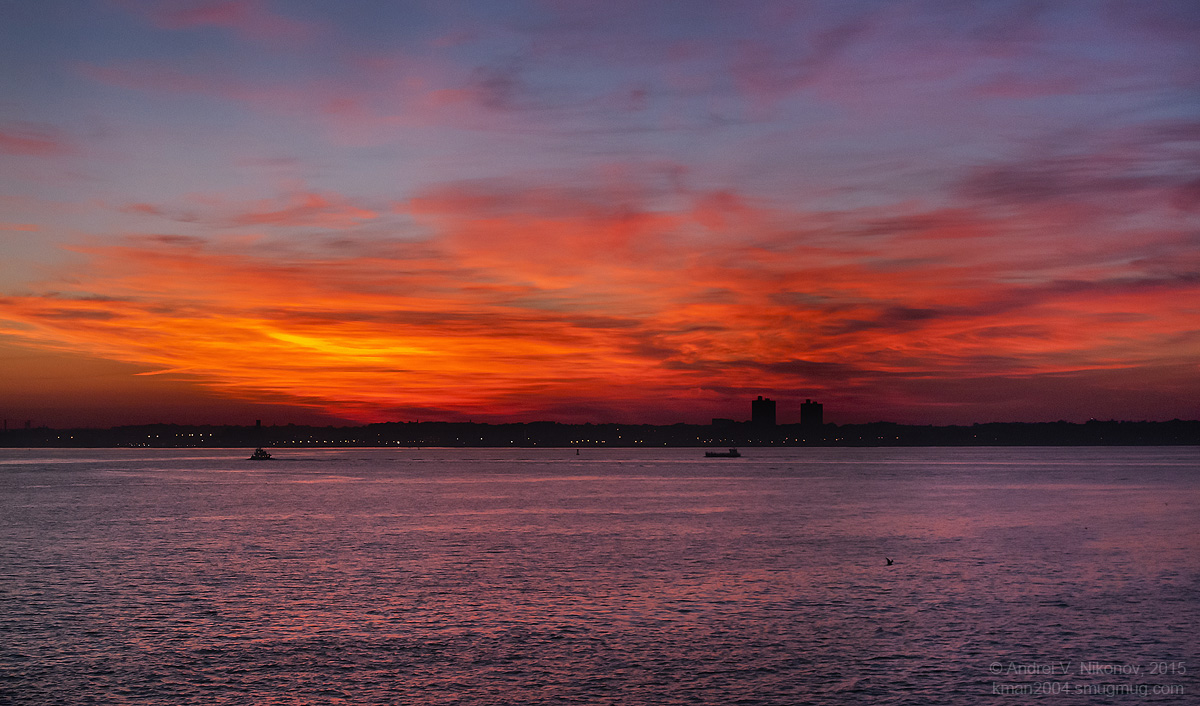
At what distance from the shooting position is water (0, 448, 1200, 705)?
3725cm

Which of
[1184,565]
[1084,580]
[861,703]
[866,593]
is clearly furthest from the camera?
[1184,565]

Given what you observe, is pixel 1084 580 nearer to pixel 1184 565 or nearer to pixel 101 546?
pixel 1184 565

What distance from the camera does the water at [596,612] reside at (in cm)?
3725

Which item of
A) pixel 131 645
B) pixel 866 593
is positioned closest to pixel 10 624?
pixel 131 645

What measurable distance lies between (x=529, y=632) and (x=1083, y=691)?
2311cm

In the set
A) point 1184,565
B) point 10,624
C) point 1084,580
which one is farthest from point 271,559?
point 1184,565

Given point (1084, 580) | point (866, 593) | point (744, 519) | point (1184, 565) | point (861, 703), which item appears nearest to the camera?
point (861, 703)

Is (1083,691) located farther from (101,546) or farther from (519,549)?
(101,546)

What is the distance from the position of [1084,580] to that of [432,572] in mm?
42183

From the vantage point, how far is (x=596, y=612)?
51344mm

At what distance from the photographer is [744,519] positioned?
112938 mm

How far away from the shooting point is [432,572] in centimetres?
6675

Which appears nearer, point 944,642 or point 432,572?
point 944,642

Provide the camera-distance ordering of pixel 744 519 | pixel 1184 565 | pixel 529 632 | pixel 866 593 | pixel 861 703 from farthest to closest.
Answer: pixel 744 519
pixel 1184 565
pixel 866 593
pixel 529 632
pixel 861 703
